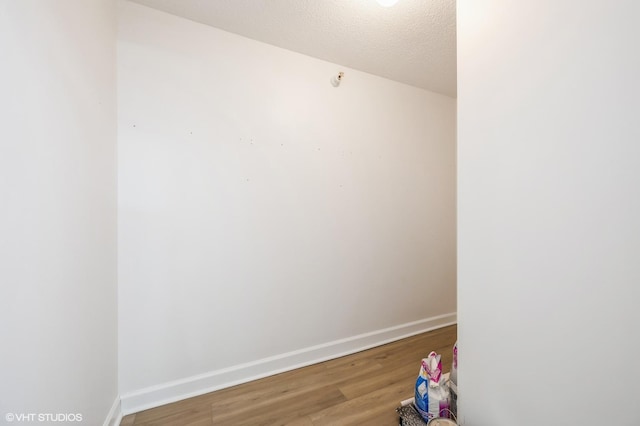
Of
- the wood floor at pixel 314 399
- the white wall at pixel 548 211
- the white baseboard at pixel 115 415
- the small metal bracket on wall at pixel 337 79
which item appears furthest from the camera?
the small metal bracket on wall at pixel 337 79

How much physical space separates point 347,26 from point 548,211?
1.66 meters

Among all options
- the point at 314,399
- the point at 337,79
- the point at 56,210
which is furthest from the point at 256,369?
the point at 337,79

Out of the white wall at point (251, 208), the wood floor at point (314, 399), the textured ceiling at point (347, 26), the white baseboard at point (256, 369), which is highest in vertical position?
the textured ceiling at point (347, 26)

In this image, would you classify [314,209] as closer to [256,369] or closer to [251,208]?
[251,208]

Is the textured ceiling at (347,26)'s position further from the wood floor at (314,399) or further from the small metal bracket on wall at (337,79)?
the wood floor at (314,399)

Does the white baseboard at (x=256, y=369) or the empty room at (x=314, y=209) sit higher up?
the empty room at (x=314, y=209)

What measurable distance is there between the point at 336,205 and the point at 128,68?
170 cm

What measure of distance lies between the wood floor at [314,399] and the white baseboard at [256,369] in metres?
0.04

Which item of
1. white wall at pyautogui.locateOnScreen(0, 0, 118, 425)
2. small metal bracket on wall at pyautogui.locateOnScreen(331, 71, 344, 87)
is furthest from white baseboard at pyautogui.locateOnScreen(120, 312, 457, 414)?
small metal bracket on wall at pyautogui.locateOnScreen(331, 71, 344, 87)

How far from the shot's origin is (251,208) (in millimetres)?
1779

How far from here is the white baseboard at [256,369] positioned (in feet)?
4.83

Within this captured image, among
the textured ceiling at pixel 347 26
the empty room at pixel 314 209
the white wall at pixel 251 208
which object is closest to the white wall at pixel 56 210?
the empty room at pixel 314 209

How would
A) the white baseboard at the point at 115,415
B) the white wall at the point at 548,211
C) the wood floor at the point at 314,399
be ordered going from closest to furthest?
the white wall at the point at 548,211
the white baseboard at the point at 115,415
the wood floor at the point at 314,399

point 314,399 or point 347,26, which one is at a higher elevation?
point 347,26
